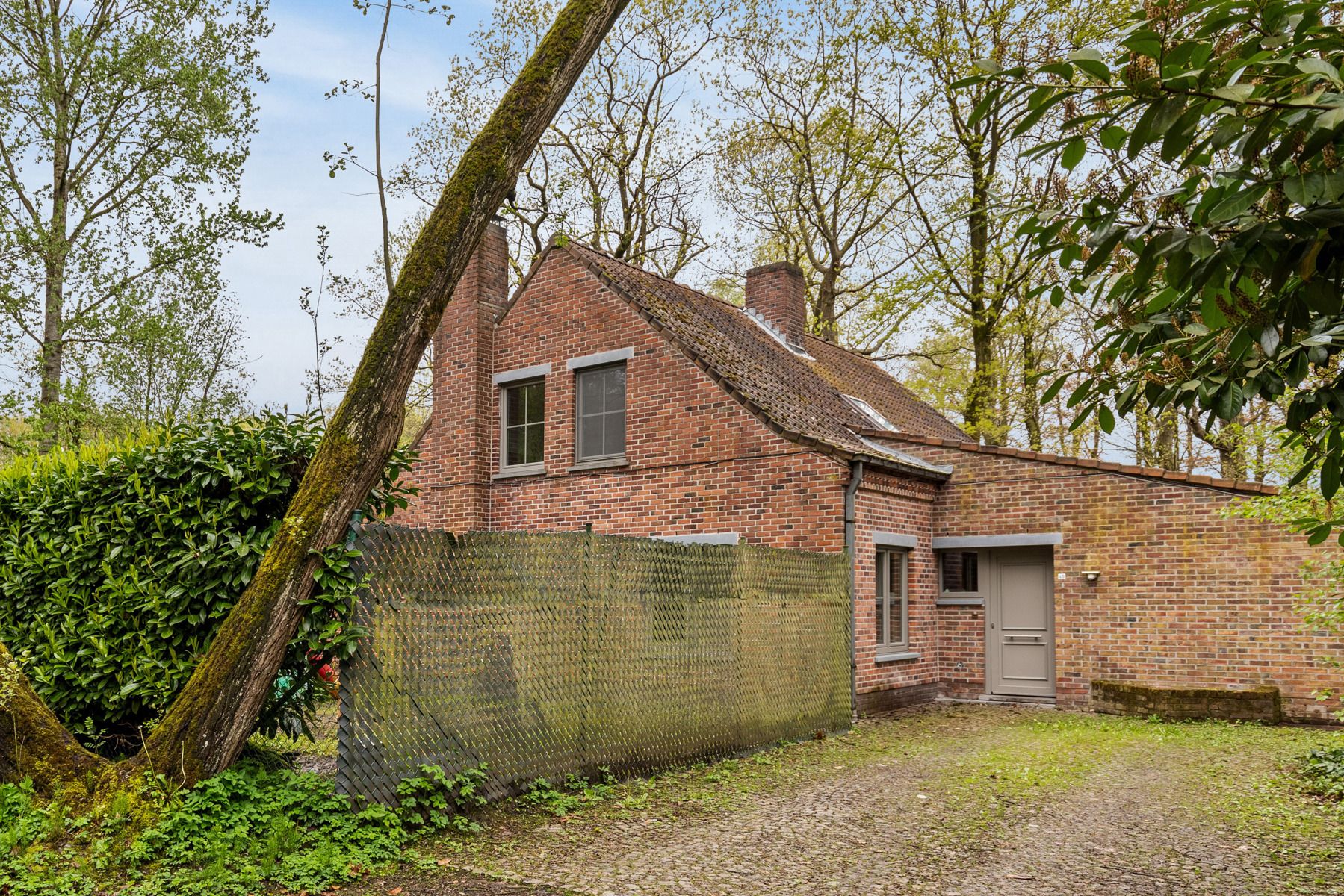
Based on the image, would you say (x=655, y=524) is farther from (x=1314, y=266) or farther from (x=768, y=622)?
(x=1314, y=266)

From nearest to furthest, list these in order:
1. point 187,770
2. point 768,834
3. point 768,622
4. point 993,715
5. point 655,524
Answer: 1. point 187,770
2. point 768,834
3. point 768,622
4. point 993,715
5. point 655,524

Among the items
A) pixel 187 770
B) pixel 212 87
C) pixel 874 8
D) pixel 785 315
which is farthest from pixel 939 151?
pixel 187 770

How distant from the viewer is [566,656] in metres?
7.80

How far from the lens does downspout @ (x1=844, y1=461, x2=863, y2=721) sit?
12602 millimetres

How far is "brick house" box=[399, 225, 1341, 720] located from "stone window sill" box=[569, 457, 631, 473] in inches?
3.5

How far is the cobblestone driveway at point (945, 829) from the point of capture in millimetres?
5746

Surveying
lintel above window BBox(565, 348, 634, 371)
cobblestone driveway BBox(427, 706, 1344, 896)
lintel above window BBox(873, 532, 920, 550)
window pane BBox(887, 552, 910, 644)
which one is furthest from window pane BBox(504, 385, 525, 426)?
cobblestone driveway BBox(427, 706, 1344, 896)

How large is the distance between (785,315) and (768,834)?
1366cm

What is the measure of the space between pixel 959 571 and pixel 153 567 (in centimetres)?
1147

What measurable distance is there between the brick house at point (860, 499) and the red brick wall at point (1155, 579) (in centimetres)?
2

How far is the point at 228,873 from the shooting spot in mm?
5293

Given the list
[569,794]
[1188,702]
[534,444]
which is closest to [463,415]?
[534,444]

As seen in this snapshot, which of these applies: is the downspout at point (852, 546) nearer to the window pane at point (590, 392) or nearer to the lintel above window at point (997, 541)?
the lintel above window at point (997, 541)

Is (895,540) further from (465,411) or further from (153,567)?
(153,567)
